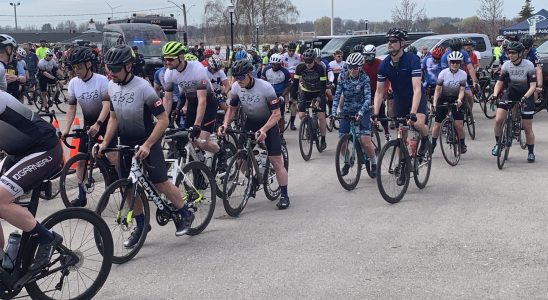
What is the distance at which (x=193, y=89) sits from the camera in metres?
8.24

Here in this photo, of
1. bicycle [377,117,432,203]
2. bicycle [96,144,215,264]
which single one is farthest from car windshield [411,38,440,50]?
bicycle [96,144,215,264]

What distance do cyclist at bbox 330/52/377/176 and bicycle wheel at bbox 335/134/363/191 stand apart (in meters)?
0.06

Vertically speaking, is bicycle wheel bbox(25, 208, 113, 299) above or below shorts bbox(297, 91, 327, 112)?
below

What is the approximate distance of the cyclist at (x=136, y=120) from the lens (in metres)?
5.46

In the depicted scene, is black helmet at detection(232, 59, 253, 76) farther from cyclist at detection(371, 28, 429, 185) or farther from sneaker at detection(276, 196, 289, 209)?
cyclist at detection(371, 28, 429, 185)

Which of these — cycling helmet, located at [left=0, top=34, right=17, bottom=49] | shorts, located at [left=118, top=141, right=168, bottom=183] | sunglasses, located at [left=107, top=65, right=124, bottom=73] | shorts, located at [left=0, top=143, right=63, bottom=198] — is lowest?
shorts, located at [left=118, top=141, right=168, bottom=183]

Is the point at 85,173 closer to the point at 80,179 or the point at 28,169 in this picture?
the point at 80,179

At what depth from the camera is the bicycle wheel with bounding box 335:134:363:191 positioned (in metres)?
8.27

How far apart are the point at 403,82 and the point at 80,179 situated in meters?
4.40

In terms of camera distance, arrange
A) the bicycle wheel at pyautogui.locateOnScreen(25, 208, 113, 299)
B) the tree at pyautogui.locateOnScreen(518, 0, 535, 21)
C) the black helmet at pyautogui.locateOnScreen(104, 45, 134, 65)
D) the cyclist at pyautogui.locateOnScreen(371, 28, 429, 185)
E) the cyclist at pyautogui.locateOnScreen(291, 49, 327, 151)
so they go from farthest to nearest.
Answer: the tree at pyautogui.locateOnScreen(518, 0, 535, 21) < the cyclist at pyautogui.locateOnScreen(291, 49, 327, 151) < the cyclist at pyautogui.locateOnScreen(371, 28, 429, 185) < the black helmet at pyautogui.locateOnScreen(104, 45, 134, 65) < the bicycle wheel at pyautogui.locateOnScreen(25, 208, 113, 299)

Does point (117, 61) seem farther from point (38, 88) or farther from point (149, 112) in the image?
point (38, 88)

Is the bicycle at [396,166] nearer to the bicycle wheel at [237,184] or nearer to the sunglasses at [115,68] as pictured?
the bicycle wheel at [237,184]

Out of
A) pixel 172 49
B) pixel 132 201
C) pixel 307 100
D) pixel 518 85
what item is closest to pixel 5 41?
pixel 172 49

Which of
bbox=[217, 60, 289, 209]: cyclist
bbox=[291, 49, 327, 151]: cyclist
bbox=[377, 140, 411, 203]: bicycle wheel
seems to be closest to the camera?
bbox=[217, 60, 289, 209]: cyclist
